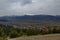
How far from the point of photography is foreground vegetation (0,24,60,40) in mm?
15565

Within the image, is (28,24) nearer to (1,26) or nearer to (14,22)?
(14,22)

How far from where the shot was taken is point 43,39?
13680 millimetres

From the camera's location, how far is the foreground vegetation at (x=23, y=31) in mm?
15565

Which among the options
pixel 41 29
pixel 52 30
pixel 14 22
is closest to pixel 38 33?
pixel 41 29

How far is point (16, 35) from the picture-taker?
15.8 metres

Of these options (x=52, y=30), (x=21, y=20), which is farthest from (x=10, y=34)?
(x=52, y=30)

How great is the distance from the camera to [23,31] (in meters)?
16.7

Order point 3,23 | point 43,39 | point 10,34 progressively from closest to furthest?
point 43,39 < point 10,34 < point 3,23

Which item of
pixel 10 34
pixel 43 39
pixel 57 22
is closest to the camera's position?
pixel 43 39

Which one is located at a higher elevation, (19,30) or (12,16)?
(12,16)

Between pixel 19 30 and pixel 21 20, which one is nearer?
pixel 19 30

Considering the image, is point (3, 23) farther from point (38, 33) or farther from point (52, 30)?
point (52, 30)

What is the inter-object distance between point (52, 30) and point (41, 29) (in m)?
1.26

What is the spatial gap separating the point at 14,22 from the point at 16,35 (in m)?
2.20
